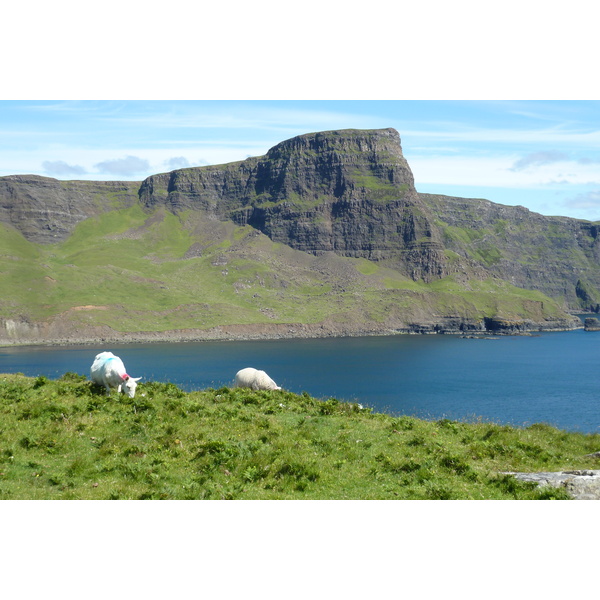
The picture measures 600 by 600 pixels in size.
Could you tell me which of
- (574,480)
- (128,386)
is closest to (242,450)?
(128,386)

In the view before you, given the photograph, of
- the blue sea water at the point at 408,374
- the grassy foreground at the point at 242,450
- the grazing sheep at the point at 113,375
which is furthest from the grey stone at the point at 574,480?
the blue sea water at the point at 408,374

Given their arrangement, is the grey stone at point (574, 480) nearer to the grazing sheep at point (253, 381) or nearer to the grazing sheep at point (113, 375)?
the grazing sheep at point (113, 375)

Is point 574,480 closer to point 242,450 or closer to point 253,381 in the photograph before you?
point 242,450

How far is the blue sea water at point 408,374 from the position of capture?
9000 centimetres

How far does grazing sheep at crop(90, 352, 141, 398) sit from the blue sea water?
149 feet

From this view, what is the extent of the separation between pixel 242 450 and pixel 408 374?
123 metres

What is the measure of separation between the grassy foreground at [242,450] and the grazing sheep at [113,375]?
1.55ft

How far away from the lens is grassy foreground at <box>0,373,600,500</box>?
1619 centimetres

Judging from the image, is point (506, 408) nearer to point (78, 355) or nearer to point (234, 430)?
point (234, 430)

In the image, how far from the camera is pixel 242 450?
1856cm

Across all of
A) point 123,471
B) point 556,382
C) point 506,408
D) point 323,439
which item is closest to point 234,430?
point 323,439

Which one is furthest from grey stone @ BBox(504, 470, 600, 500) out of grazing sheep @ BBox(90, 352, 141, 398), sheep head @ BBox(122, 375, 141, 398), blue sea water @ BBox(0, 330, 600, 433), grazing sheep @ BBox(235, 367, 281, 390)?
blue sea water @ BBox(0, 330, 600, 433)

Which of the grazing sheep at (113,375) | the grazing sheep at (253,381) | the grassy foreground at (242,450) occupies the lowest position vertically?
the grassy foreground at (242,450)

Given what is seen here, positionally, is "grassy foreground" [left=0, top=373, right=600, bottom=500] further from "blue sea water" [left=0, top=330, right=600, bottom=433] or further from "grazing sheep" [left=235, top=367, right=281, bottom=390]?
"blue sea water" [left=0, top=330, right=600, bottom=433]
